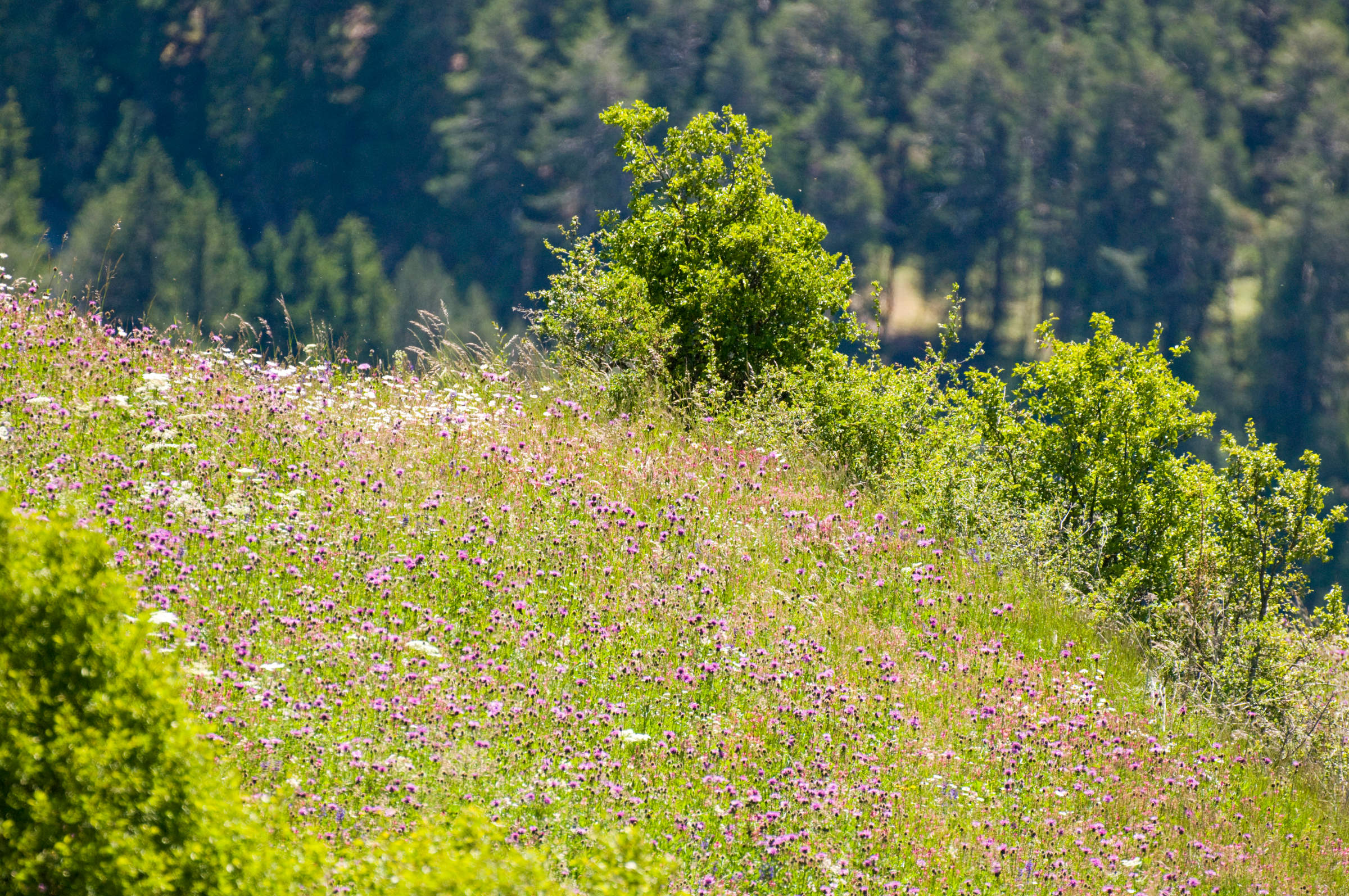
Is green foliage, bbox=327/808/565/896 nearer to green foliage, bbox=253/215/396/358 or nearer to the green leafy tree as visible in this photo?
the green leafy tree

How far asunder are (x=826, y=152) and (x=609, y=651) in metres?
170

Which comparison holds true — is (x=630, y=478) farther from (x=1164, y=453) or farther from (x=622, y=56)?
(x=622, y=56)

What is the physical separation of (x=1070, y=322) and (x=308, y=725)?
17039 cm

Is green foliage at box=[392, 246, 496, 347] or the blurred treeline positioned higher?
the blurred treeline

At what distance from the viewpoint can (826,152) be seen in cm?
17188

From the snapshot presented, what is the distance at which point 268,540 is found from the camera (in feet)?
27.3

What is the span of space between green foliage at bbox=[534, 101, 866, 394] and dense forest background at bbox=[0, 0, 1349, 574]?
149 meters

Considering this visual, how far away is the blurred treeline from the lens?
168 m

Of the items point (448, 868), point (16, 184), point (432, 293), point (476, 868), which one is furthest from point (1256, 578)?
point (16, 184)

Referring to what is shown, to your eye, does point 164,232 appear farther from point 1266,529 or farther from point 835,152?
point 1266,529

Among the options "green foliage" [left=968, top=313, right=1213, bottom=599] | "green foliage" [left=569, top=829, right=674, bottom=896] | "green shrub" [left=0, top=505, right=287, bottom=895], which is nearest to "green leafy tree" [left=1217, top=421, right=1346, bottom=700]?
"green foliage" [left=968, top=313, right=1213, bottom=599]

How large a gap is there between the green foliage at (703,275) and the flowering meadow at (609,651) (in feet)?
11.3

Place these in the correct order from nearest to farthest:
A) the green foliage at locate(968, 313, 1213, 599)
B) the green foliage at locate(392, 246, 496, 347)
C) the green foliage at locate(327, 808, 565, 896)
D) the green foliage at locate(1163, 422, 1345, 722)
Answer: the green foliage at locate(327, 808, 565, 896) < the green foliage at locate(1163, 422, 1345, 722) < the green foliage at locate(968, 313, 1213, 599) < the green foliage at locate(392, 246, 496, 347)

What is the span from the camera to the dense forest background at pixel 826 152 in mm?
167875
